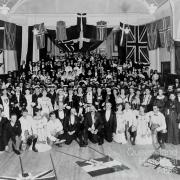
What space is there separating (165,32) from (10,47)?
26.1 ft

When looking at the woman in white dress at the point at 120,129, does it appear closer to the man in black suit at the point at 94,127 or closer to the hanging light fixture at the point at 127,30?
the man in black suit at the point at 94,127

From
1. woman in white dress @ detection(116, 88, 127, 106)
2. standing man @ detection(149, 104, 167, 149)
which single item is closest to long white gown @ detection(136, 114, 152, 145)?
standing man @ detection(149, 104, 167, 149)

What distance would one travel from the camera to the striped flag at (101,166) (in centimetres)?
648

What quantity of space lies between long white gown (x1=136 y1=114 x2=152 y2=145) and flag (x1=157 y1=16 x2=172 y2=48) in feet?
21.3

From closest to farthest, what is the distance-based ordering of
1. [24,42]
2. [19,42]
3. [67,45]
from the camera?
[19,42] < [24,42] < [67,45]

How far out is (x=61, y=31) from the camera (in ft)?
54.5

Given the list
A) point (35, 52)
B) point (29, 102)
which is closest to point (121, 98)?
point (29, 102)

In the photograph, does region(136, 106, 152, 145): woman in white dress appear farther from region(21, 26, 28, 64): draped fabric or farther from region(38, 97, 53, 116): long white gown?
region(21, 26, 28, 64): draped fabric

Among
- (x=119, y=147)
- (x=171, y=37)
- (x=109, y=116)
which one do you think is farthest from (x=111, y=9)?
(x=119, y=147)

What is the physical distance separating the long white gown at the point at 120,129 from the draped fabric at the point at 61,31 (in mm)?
8466

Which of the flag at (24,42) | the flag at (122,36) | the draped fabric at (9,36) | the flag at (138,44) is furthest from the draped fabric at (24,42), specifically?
the flag at (138,44)

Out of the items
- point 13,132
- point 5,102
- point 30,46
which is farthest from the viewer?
point 30,46

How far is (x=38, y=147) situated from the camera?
8180 millimetres

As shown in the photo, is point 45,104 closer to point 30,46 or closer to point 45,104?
point 45,104
